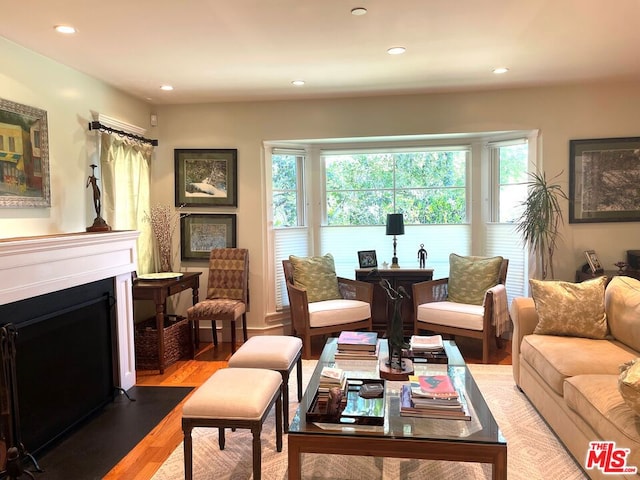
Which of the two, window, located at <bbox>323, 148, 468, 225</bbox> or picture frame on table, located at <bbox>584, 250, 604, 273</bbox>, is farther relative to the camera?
window, located at <bbox>323, 148, 468, 225</bbox>

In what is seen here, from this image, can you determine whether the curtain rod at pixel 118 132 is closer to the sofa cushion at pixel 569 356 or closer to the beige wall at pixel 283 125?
the beige wall at pixel 283 125

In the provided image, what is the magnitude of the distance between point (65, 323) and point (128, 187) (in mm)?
1744

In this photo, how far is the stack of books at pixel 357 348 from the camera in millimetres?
2906

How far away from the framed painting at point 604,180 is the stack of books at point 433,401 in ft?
9.77

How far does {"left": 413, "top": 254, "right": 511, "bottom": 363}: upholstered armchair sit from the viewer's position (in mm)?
4129

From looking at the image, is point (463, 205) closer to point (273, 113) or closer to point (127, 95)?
point (273, 113)

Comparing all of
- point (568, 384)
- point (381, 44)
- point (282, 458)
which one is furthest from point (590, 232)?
point (282, 458)

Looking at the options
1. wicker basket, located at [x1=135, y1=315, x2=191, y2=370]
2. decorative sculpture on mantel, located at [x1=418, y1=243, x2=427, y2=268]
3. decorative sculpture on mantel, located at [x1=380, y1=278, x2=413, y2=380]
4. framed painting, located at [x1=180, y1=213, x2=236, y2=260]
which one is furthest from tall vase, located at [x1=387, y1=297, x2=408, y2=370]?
framed painting, located at [x1=180, y1=213, x2=236, y2=260]

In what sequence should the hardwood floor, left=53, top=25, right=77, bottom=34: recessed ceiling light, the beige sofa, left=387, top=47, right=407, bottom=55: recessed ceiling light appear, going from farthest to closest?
left=387, top=47, right=407, bottom=55: recessed ceiling light < left=53, top=25, right=77, bottom=34: recessed ceiling light < the hardwood floor < the beige sofa

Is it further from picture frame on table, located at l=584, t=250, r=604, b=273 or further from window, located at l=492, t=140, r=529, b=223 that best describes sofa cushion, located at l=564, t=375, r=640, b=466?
window, located at l=492, t=140, r=529, b=223

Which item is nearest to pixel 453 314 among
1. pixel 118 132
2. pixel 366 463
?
pixel 366 463

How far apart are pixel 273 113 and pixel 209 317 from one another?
2.15m

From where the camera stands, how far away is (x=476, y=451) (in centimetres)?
187

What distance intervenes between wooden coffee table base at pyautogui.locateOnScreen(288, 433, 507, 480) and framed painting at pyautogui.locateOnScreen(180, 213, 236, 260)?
3.15 meters
